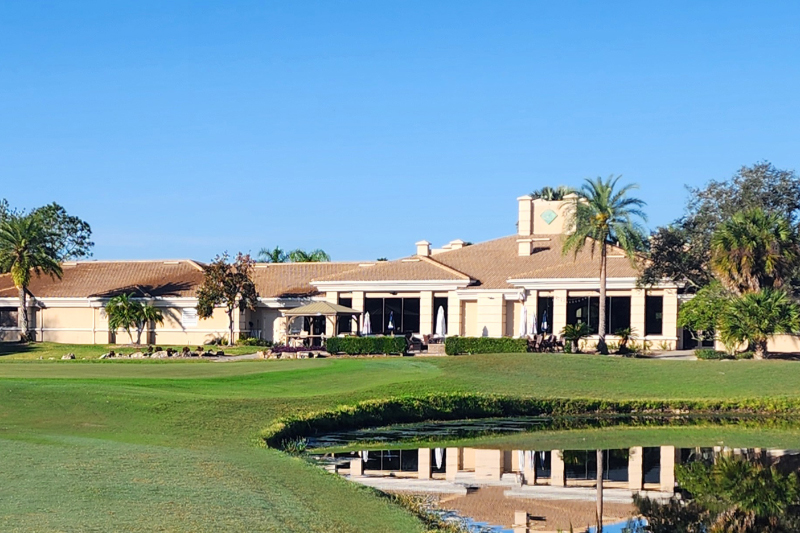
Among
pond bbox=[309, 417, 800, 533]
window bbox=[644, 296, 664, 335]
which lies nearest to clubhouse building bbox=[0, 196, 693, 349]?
window bbox=[644, 296, 664, 335]

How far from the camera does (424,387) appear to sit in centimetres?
3142

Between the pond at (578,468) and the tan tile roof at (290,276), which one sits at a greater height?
the tan tile roof at (290,276)

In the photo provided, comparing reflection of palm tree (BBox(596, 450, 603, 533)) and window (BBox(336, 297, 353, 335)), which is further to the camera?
window (BBox(336, 297, 353, 335))

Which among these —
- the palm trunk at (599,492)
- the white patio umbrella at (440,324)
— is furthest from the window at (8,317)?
the palm trunk at (599,492)

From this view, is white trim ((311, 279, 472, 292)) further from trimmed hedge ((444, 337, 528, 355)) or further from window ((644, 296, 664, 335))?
window ((644, 296, 664, 335))

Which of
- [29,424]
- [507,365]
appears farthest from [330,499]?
[507,365]

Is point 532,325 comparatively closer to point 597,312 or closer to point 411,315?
point 597,312

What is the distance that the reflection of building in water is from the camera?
18.8 m

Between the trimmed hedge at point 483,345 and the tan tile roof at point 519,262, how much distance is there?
4.90 m

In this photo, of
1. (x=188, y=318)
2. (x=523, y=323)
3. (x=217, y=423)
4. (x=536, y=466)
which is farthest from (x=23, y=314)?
(x=536, y=466)

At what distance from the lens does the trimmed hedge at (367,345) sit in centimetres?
4600

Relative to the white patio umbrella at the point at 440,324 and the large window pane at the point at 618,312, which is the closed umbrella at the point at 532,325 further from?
Result: the white patio umbrella at the point at 440,324

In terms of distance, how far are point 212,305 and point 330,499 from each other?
133 ft

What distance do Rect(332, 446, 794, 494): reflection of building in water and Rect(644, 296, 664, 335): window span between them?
25.2 meters
